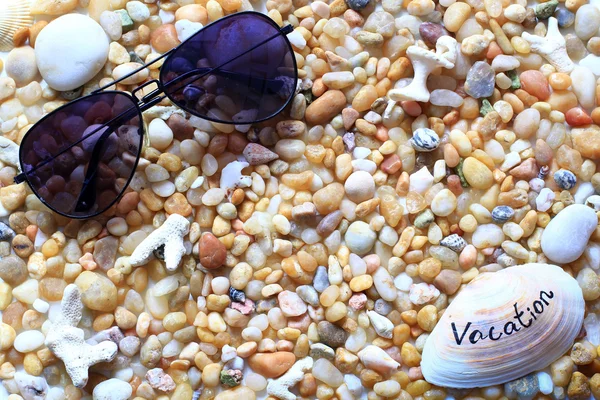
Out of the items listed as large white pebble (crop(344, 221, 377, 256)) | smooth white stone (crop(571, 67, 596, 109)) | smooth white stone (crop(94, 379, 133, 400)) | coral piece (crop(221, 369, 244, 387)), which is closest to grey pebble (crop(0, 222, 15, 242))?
smooth white stone (crop(94, 379, 133, 400))

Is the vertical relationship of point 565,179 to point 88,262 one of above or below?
above

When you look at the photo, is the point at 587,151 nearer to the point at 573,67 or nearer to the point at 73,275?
the point at 573,67

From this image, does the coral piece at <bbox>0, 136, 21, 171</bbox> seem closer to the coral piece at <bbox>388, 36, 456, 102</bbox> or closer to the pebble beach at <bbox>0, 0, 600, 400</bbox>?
the pebble beach at <bbox>0, 0, 600, 400</bbox>

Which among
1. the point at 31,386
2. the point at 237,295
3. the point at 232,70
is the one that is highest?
the point at 232,70

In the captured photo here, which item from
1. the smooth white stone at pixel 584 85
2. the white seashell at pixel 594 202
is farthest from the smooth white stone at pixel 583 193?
the smooth white stone at pixel 584 85

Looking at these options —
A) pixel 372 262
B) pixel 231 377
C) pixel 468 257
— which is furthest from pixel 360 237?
pixel 231 377

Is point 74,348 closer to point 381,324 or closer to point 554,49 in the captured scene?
point 381,324
